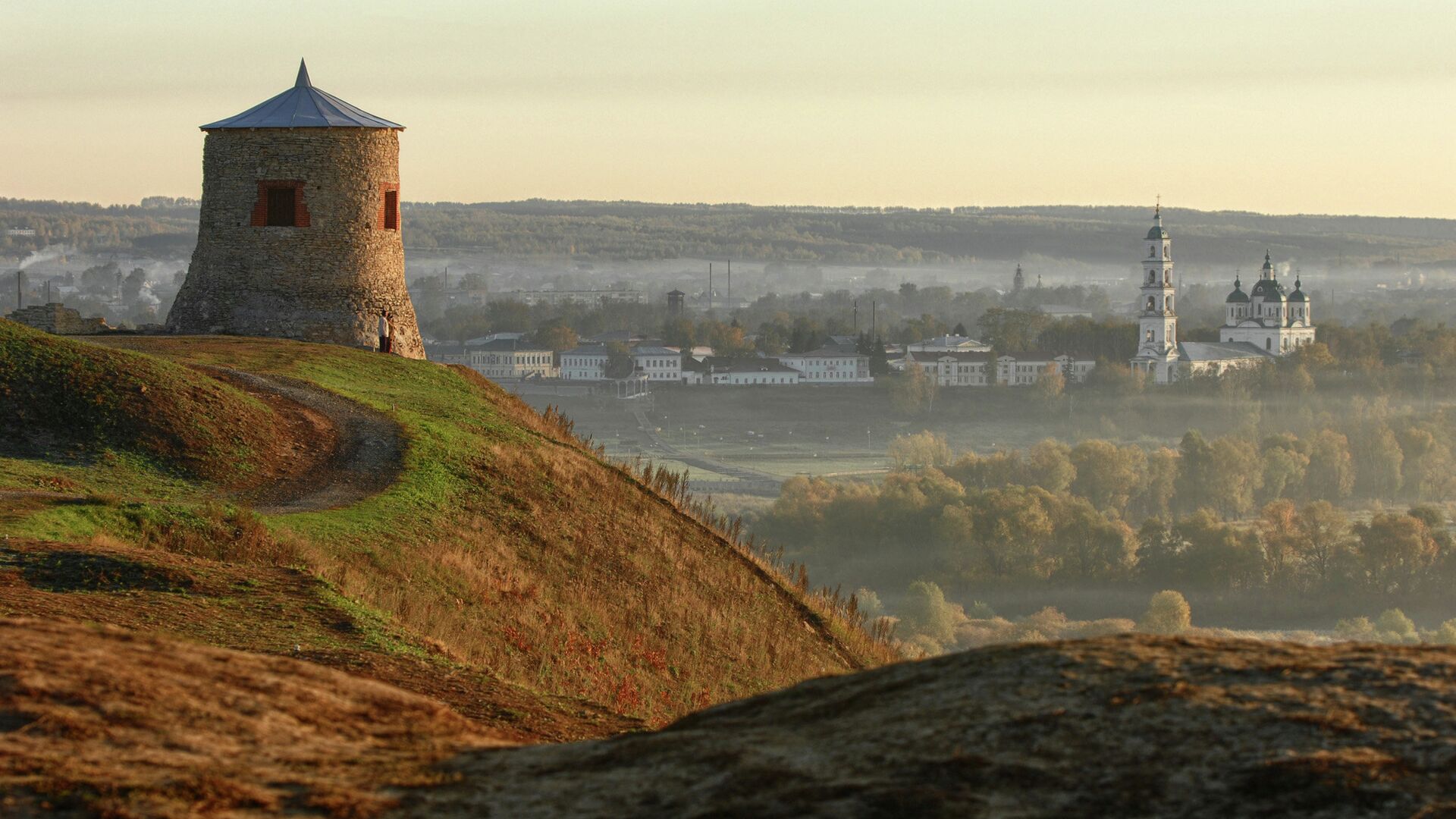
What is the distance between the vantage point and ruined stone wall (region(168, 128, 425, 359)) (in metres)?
23.8

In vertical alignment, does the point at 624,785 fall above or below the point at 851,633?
above

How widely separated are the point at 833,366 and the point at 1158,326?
26914mm

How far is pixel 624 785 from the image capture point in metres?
4.85

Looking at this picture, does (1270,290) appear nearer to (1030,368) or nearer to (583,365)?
(1030,368)

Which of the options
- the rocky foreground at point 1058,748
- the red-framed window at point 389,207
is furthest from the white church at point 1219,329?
the rocky foreground at point 1058,748

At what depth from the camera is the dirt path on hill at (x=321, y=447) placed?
1343 centimetres

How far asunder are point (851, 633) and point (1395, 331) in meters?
194

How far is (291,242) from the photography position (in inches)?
937

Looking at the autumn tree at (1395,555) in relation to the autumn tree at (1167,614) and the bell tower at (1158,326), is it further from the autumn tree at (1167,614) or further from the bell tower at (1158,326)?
the bell tower at (1158,326)

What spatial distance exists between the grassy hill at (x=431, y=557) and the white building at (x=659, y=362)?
433ft

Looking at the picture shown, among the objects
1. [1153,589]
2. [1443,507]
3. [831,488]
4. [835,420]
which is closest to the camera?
[1153,589]

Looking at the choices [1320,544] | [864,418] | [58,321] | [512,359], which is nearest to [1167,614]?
[1320,544]

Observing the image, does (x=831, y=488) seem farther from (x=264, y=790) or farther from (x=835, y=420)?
(x=264, y=790)

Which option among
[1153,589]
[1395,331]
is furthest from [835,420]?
[1395,331]
